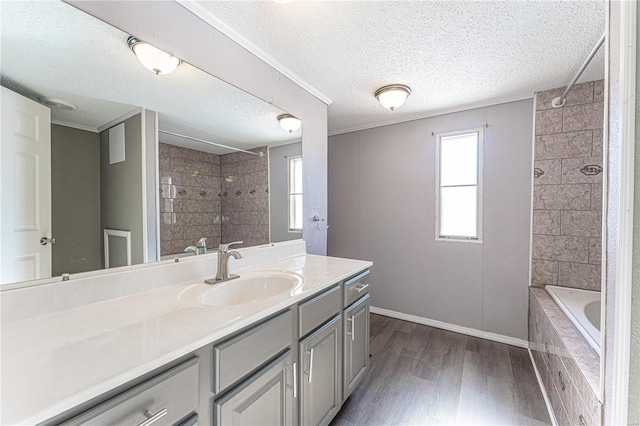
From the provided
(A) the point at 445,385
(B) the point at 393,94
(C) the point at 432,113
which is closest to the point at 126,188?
(B) the point at 393,94

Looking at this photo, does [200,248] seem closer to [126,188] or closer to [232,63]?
[126,188]

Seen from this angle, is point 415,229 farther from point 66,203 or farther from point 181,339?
point 66,203

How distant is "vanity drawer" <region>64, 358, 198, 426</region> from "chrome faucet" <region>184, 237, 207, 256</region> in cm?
76

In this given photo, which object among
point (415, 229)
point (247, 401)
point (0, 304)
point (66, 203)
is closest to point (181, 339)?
point (247, 401)

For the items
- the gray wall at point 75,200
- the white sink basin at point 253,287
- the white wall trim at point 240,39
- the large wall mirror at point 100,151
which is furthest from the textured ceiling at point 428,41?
the white sink basin at point 253,287

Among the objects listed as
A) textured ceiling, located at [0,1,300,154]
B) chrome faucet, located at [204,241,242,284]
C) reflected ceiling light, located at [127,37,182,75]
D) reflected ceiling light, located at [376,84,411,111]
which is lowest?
chrome faucet, located at [204,241,242,284]

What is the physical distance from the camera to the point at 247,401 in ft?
3.03

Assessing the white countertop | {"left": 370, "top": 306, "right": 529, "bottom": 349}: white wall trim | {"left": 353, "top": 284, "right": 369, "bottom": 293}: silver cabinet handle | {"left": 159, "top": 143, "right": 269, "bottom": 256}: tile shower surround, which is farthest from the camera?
{"left": 370, "top": 306, "right": 529, "bottom": 349}: white wall trim

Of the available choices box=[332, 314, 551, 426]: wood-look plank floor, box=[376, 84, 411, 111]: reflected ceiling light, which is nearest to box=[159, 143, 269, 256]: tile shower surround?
box=[376, 84, 411, 111]: reflected ceiling light

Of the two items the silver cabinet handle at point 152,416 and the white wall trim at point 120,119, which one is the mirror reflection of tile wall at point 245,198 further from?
the silver cabinet handle at point 152,416

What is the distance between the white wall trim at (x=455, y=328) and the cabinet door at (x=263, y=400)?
2.17 metres

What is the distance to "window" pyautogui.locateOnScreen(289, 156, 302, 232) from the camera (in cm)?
207

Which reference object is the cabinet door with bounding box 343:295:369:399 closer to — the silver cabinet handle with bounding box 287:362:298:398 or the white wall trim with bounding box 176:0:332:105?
the silver cabinet handle with bounding box 287:362:298:398

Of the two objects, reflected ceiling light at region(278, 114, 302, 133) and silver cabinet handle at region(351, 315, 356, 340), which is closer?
silver cabinet handle at region(351, 315, 356, 340)
